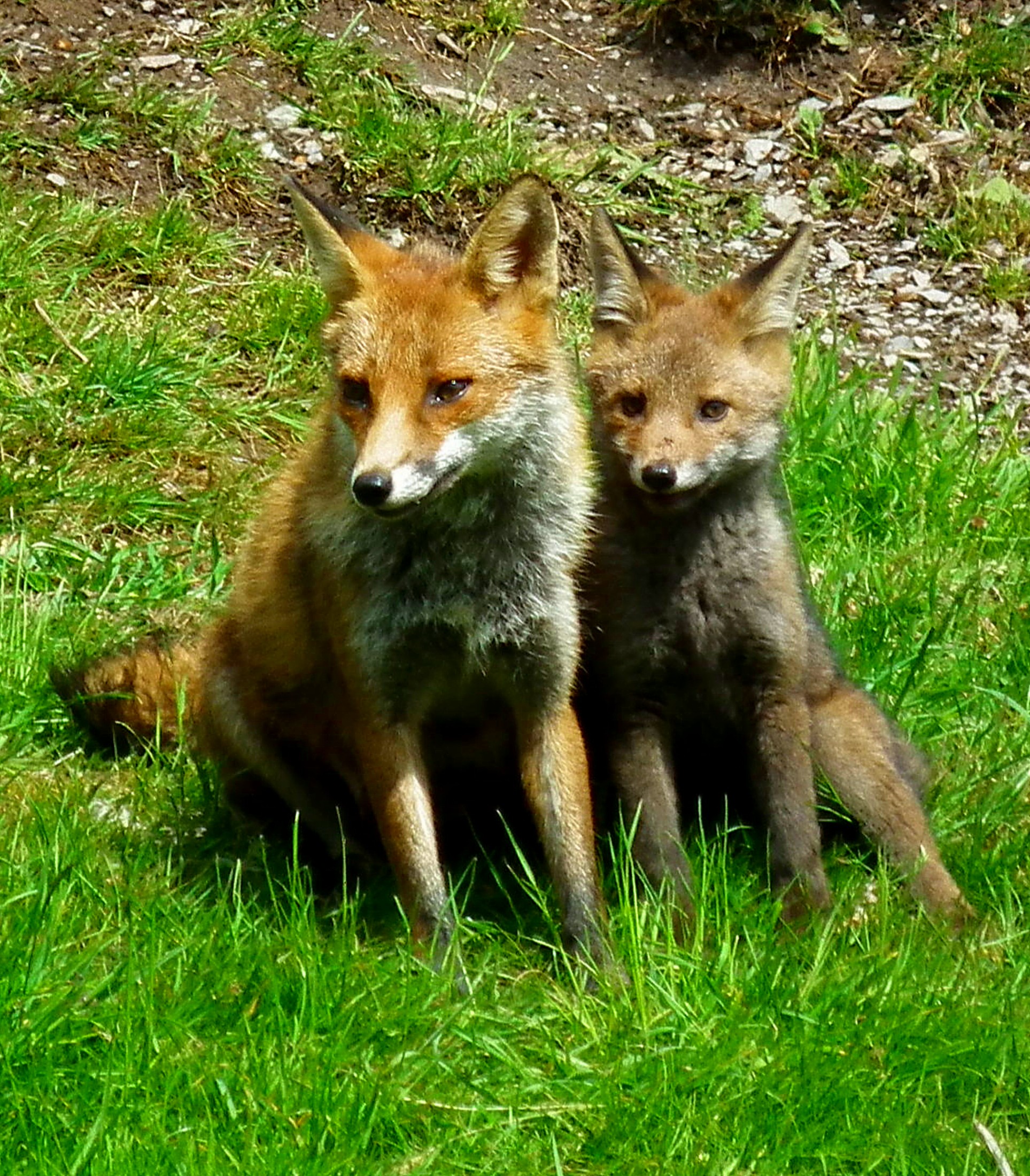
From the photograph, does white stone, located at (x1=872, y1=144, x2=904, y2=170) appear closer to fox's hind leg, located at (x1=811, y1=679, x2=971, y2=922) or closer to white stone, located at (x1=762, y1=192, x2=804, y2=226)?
white stone, located at (x1=762, y1=192, x2=804, y2=226)

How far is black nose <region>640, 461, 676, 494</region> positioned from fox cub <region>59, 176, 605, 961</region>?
0.53ft

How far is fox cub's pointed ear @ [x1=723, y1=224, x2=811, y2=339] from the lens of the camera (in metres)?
5.26

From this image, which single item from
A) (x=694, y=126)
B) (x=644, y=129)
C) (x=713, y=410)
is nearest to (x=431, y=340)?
(x=713, y=410)

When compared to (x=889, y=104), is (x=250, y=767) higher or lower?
lower

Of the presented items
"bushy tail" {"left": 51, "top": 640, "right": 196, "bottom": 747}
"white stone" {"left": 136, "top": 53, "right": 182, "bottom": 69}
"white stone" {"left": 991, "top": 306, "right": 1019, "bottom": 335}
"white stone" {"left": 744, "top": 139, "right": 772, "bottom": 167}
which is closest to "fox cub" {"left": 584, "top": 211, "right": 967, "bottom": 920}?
"bushy tail" {"left": 51, "top": 640, "right": 196, "bottom": 747}

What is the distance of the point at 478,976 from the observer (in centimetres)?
439

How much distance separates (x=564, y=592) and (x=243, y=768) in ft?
4.04

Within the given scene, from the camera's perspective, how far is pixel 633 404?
5125mm

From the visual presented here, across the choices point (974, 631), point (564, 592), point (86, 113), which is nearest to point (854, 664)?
point (974, 631)

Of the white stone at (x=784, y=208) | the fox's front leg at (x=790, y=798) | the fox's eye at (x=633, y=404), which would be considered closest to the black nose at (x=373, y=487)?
the fox's eye at (x=633, y=404)

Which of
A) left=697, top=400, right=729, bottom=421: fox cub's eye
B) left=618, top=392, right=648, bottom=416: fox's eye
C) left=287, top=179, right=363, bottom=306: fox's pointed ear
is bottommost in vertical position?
left=618, top=392, right=648, bottom=416: fox's eye

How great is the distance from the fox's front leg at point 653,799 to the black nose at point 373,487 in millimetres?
1306

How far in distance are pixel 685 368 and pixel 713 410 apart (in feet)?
0.50

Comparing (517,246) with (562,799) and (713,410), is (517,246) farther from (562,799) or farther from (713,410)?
(562,799)
